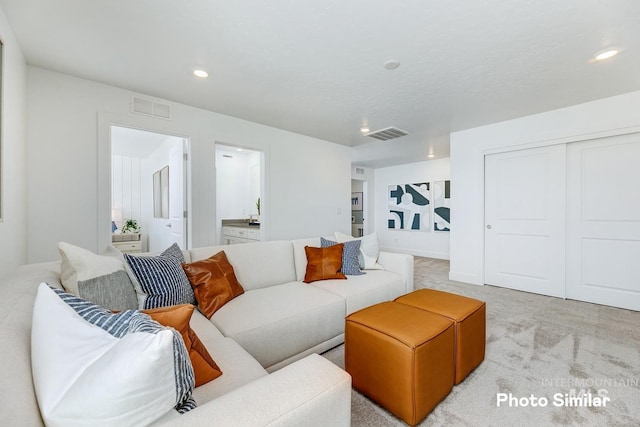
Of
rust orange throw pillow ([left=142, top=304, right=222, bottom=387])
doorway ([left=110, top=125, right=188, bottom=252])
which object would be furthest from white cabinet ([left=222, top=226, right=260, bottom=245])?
rust orange throw pillow ([left=142, top=304, right=222, bottom=387])

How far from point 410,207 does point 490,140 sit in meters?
3.09

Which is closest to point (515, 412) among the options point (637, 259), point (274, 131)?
point (637, 259)

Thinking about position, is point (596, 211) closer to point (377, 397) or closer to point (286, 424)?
point (377, 397)

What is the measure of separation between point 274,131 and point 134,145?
9.64 ft

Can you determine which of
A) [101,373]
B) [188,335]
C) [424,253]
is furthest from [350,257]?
[424,253]

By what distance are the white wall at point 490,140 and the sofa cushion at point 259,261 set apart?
289 centimetres

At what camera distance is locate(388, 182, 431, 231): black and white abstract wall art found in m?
6.45

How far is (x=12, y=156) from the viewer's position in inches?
75.8

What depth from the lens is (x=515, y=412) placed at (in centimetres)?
145

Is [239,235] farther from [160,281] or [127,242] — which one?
[160,281]

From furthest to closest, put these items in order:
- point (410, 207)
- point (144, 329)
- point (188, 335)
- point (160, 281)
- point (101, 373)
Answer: point (410, 207) < point (160, 281) < point (188, 335) < point (144, 329) < point (101, 373)

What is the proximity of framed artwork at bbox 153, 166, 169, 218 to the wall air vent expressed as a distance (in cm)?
156

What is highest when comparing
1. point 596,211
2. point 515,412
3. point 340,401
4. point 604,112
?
point 604,112

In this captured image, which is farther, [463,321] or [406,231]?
[406,231]
